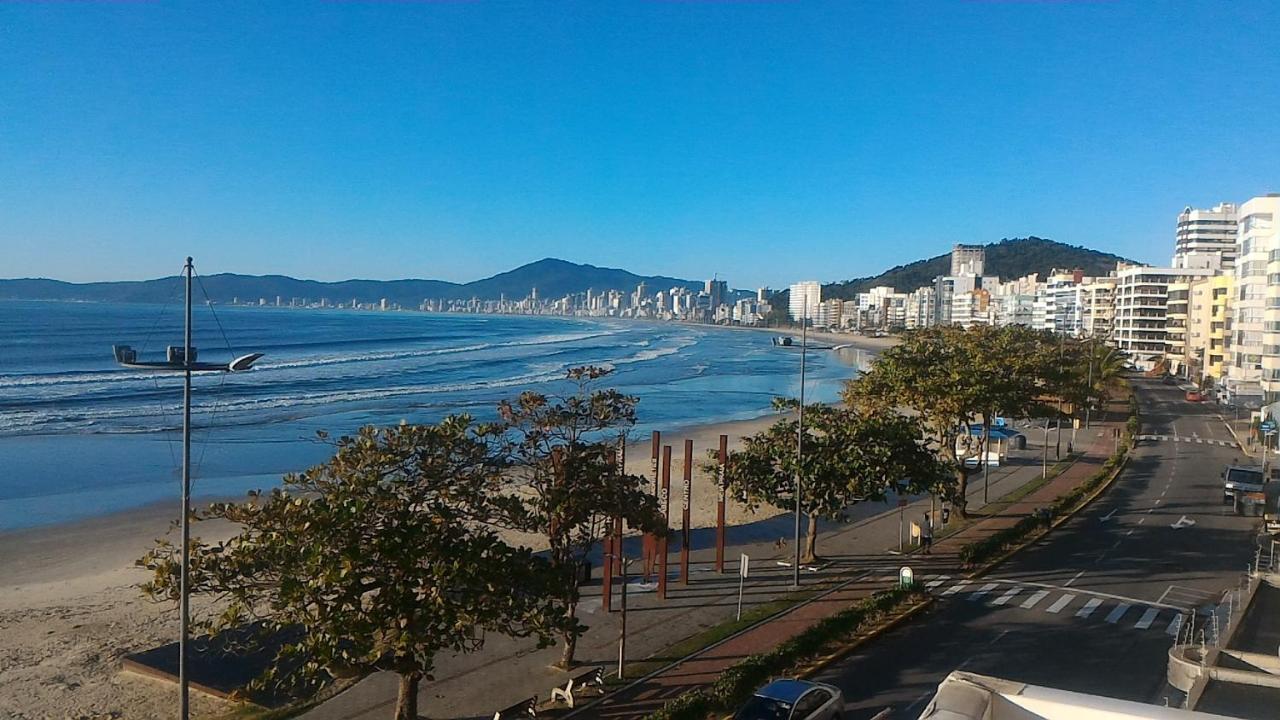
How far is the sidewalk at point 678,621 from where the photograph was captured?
1330cm

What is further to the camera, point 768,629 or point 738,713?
point 768,629

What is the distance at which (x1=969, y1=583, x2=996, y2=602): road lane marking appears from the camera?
18.6 meters

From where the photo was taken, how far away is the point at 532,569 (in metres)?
11.2

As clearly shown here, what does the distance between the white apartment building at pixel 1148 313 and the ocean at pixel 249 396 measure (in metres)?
31.1

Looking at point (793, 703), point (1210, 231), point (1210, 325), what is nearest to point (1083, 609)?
point (793, 703)

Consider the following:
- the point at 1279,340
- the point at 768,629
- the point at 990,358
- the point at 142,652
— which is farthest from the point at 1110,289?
the point at 142,652

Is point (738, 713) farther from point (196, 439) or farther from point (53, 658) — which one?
point (196, 439)

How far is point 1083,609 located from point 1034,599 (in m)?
0.98

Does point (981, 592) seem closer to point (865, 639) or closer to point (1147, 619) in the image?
point (1147, 619)

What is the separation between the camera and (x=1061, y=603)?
18203mm

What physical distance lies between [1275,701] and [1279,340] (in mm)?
43994

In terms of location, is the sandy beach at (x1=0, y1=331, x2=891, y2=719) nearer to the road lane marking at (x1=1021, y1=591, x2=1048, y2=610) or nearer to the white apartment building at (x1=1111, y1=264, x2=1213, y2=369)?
the road lane marking at (x1=1021, y1=591, x2=1048, y2=610)

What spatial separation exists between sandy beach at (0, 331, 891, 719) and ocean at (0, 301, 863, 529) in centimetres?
280

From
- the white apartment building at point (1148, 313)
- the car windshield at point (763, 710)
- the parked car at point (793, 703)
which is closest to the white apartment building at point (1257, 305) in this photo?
the white apartment building at point (1148, 313)
